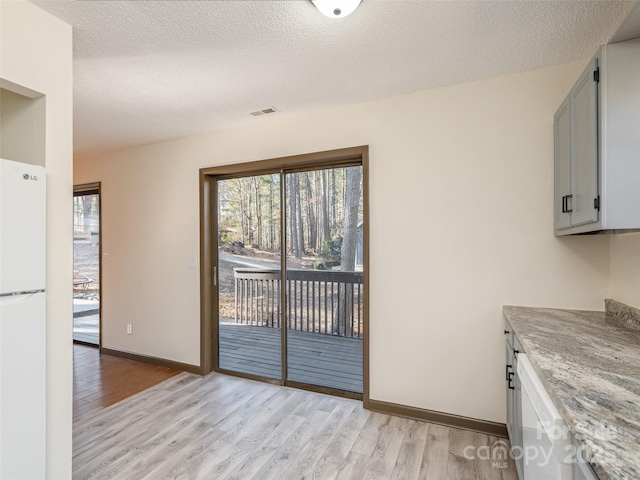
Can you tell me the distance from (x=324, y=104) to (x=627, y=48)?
1.97 meters

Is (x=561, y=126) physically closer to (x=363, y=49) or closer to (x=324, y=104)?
(x=363, y=49)

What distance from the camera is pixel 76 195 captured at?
4.69 meters

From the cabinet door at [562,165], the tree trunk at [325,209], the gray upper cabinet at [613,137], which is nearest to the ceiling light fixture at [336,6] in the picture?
the gray upper cabinet at [613,137]

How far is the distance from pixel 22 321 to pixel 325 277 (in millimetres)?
2174

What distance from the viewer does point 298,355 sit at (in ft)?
10.8

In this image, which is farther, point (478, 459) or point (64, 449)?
point (478, 459)

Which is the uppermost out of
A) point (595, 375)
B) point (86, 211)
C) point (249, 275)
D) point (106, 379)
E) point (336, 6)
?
point (336, 6)

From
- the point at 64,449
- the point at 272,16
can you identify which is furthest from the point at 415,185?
the point at 64,449

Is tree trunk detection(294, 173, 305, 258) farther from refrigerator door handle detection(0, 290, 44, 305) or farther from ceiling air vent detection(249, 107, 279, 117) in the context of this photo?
Result: refrigerator door handle detection(0, 290, 44, 305)

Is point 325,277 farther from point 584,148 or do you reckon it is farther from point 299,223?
point 584,148

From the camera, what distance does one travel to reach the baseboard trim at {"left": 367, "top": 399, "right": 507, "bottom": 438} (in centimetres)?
238

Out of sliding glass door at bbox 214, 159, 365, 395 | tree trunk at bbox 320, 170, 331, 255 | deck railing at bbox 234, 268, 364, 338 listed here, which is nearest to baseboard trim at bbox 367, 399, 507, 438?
sliding glass door at bbox 214, 159, 365, 395

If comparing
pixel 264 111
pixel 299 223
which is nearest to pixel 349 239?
pixel 299 223

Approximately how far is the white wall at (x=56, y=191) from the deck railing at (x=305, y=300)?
181cm
